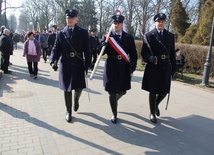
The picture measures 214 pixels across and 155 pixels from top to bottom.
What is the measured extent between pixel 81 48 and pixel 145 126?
1.99 metres

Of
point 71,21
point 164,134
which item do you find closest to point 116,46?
point 71,21

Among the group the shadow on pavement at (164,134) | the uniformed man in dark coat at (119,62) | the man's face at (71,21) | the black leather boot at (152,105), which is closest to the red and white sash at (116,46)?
the uniformed man in dark coat at (119,62)

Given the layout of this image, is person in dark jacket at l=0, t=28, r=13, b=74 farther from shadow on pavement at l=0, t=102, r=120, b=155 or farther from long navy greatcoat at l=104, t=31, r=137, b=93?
long navy greatcoat at l=104, t=31, r=137, b=93

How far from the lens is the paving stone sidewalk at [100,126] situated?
13.0 feet

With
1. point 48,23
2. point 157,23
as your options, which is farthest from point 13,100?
point 48,23

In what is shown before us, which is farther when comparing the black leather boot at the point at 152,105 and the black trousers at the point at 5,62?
the black trousers at the point at 5,62

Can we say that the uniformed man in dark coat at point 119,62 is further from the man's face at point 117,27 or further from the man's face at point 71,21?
the man's face at point 71,21

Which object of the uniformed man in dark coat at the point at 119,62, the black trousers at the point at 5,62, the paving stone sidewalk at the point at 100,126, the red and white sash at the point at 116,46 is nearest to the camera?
the paving stone sidewalk at the point at 100,126

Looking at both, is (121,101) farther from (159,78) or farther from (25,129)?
(25,129)

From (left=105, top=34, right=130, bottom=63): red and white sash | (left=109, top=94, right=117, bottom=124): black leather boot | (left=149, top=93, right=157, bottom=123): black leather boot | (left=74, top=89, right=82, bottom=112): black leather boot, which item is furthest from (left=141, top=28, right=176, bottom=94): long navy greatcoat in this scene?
(left=74, top=89, right=82, bottom=112): black leather boot

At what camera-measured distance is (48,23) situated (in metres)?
58.4

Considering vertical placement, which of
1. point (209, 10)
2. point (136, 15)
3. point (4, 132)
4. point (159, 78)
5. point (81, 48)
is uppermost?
point (136, 15)

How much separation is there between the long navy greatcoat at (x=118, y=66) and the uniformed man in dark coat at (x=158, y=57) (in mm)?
332

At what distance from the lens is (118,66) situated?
4742 millimetres
